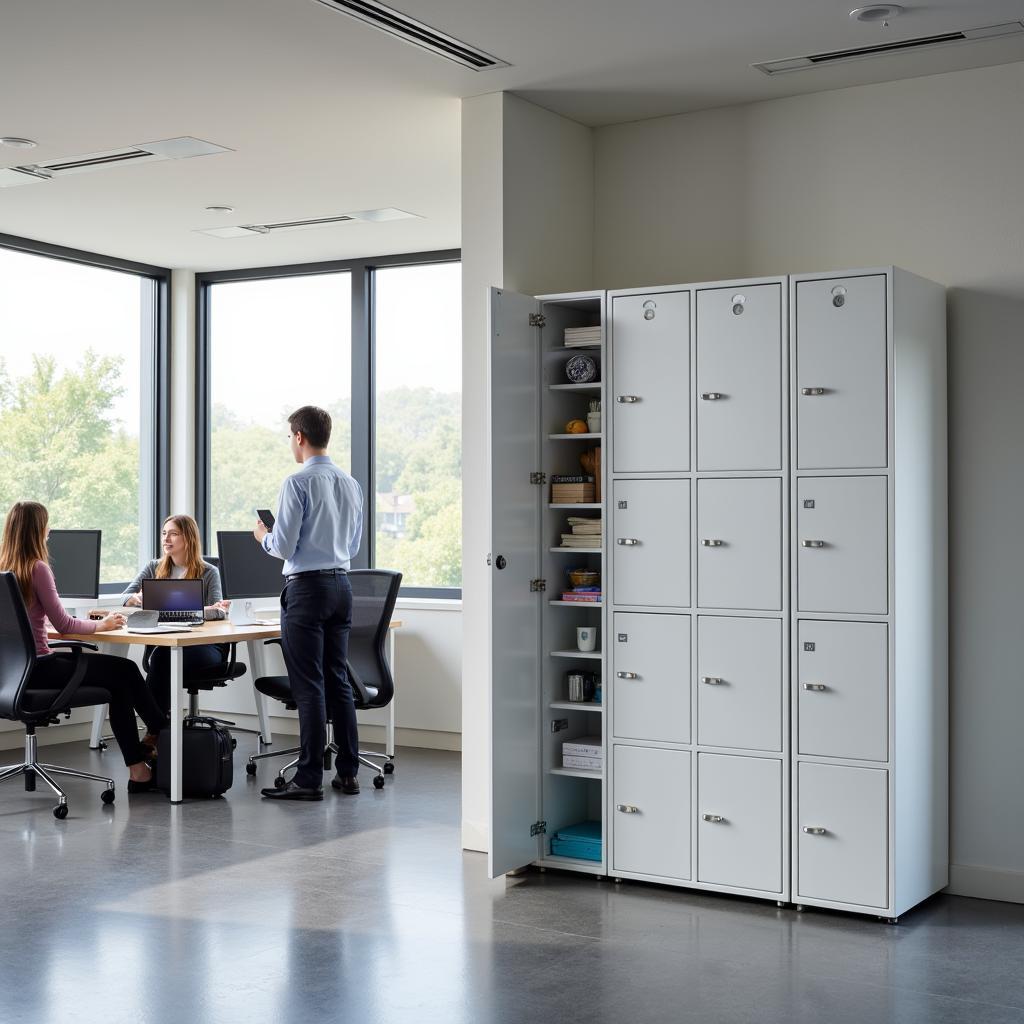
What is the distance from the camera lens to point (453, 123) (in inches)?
219

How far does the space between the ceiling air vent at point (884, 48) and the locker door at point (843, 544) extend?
1.52 meters

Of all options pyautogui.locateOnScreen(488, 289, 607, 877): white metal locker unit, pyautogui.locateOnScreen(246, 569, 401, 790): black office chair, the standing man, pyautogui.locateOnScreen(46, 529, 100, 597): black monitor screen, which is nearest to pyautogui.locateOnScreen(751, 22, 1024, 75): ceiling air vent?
pyautogui.locateOnScreen(488, 289, 607, 877): white metal locker unit

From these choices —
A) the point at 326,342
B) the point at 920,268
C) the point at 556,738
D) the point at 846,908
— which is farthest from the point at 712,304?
the point at 326,342

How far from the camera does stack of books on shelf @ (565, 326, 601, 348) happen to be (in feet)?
16.3

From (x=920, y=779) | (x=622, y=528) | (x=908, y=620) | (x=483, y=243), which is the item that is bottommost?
(x=920, y=779)

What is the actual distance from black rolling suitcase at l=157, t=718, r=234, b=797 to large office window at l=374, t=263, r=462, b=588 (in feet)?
6.84

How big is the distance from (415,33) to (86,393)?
4.60 metres

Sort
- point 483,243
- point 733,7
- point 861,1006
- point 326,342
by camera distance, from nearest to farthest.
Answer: point 861,1006 → point 733,7 → point 483,243 → point 326,342

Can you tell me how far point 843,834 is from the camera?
445cm

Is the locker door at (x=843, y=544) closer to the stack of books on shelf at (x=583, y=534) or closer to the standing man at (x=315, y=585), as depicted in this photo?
the stack of books on shelf at (x=583, y=534)

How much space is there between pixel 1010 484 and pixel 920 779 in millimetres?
1101

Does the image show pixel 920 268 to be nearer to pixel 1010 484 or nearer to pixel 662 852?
pixel 1010 484

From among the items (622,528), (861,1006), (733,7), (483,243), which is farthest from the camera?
(483,243)

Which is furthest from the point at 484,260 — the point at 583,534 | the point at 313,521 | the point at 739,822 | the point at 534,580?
the point at 739,822
